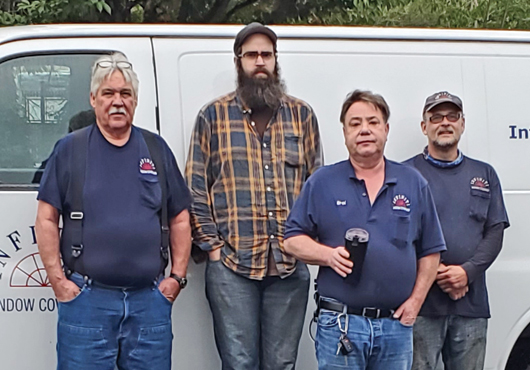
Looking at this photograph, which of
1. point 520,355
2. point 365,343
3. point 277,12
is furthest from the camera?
point 277,12

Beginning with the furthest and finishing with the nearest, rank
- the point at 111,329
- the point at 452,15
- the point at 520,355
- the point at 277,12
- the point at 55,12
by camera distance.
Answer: the point at 452,15
the point at 277,12
the point at 55,12
the point at 520,355
the point at 111,329

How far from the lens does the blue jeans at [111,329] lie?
3.45m

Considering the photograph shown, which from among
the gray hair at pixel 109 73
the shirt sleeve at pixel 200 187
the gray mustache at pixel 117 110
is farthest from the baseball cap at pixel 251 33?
the gray mustache at pixel 117 110

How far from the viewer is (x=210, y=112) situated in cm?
386

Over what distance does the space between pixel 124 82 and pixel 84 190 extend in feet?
1.68

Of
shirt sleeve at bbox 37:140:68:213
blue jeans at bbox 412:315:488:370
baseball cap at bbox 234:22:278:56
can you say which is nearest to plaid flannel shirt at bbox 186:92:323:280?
baseball cap at bbox 234:22:278:56

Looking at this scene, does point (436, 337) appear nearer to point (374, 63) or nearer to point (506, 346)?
point (506, 346)

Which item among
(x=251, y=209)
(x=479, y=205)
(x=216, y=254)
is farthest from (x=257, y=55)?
(x=479, y=205)

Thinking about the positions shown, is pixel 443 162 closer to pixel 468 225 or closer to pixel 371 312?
pixel 468 225

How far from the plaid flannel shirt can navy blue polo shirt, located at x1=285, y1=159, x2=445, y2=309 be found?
1.01ft

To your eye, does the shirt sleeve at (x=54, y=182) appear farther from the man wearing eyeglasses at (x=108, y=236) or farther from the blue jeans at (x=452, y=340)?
the blue jeans at (x=452, y=340)

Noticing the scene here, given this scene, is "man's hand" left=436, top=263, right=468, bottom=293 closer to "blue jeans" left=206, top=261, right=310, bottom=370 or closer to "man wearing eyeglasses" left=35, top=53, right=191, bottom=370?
"blue jeans" left=206, top=261, right=310, bottom=370

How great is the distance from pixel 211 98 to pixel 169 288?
999mm

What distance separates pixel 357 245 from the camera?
3252 millimetres
